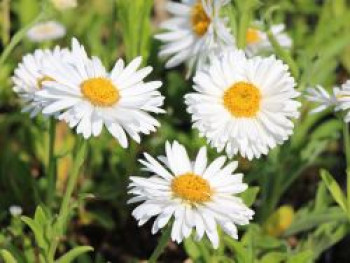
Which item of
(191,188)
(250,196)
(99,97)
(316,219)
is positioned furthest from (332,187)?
(99,97)

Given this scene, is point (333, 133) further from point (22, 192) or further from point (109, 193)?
point (22, 192)

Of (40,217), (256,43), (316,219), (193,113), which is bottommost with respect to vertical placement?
(316,219)

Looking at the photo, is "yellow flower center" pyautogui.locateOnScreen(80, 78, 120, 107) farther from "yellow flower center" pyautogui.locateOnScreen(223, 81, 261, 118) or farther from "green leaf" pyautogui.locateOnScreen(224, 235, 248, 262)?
"green leaf" pyautogui.locateOnScreen(224, 235, 248, 262)

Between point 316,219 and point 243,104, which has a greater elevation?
point 243,104

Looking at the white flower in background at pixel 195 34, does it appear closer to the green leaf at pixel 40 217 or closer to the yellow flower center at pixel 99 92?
the yellow flower center at pixel 99 92

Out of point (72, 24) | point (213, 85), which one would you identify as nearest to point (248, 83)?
point (213, 85)

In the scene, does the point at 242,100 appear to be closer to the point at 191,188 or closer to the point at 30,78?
the point at 191,188
